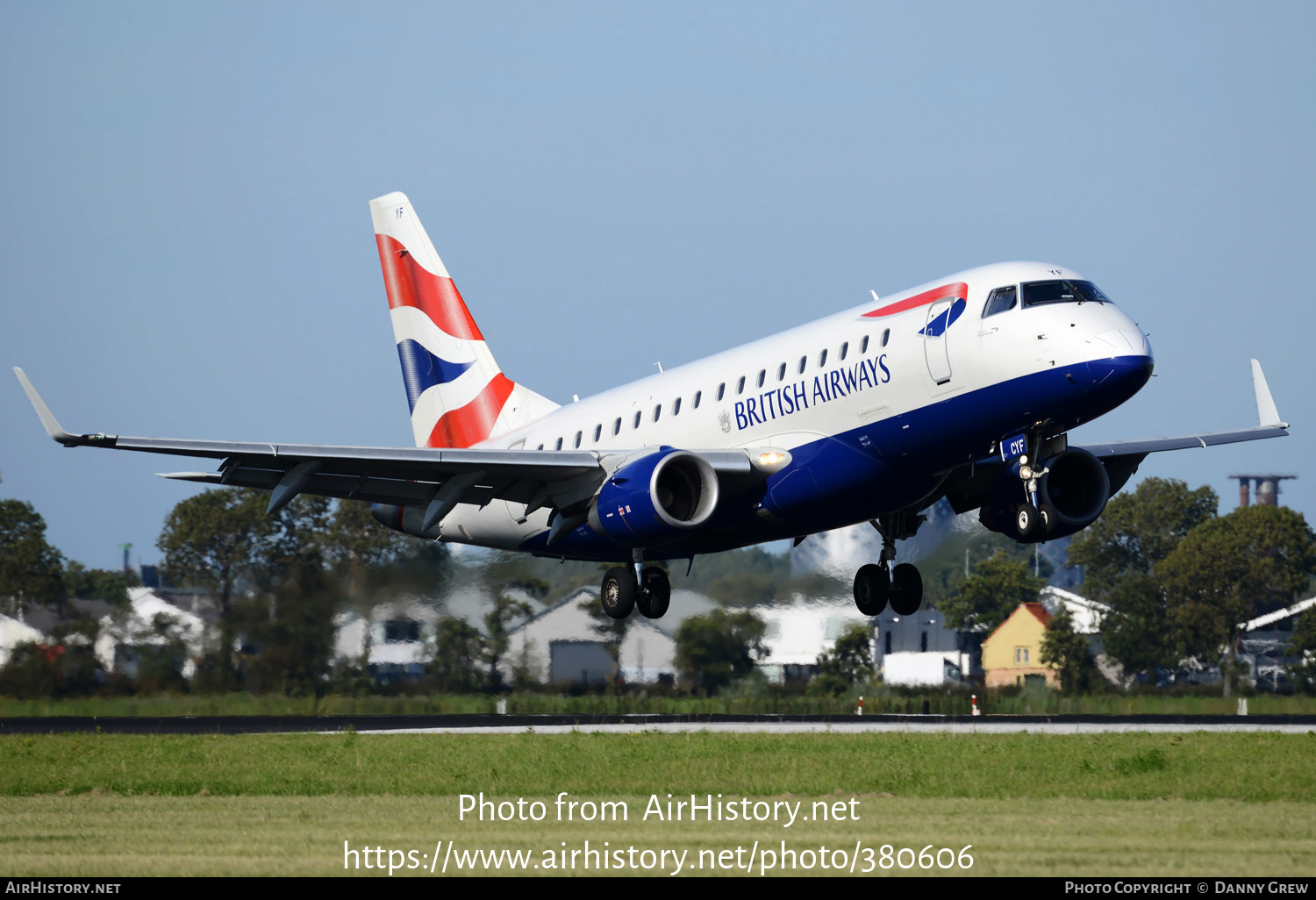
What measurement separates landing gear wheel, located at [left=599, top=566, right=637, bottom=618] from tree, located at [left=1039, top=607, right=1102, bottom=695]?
2417 cm

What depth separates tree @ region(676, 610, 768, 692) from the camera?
133 ft

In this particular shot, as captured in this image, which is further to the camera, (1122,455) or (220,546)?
(220,546)

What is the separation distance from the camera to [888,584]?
2969cm

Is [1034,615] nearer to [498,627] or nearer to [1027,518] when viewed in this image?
[498,627]

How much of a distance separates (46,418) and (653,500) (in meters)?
9.12

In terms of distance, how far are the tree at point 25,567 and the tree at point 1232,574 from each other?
1375 inches

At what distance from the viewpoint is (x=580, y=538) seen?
28078 millimetres

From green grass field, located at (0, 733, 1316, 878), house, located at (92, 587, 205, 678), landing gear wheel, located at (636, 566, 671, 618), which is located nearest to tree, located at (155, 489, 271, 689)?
house, located at (92, 587, 205, 678)

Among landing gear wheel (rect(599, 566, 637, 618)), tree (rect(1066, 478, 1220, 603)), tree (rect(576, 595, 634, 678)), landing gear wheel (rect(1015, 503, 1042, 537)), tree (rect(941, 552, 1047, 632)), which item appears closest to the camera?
landing gear wheel (rect(1015, 503, 1042, 537))

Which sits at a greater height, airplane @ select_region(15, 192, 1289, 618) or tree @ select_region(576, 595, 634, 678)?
airplane @ select_region(15, 192, 1289, 618)

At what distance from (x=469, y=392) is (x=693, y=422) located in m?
9.27

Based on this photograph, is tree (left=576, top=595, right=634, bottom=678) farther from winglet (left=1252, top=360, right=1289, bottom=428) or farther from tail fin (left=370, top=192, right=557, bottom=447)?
winglet (left=1252, top=360, right=1289, bottom=428)

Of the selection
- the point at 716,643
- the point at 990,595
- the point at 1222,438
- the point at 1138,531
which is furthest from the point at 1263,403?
the point at 1138,531
